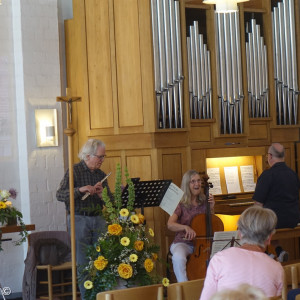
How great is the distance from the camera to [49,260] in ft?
25.5

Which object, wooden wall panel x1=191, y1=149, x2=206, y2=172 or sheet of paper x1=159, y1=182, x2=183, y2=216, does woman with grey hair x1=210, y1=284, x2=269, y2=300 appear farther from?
wooden wall panel x1=191, y1=149, x2=206, y2=172

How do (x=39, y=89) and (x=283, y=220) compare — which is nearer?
(x=283, y=220)

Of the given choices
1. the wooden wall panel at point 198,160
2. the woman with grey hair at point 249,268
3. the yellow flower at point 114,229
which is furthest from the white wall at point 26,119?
the woman with grey hair at point 249,268

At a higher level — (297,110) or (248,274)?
(297,110)

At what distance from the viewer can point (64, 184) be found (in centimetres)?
666

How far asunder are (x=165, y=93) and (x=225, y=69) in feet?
3.21

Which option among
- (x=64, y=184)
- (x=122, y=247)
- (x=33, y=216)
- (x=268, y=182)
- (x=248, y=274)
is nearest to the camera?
(x=248, y=274)

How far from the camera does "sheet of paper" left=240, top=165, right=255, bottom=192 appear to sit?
9.05m

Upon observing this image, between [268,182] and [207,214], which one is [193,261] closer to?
[207,214]

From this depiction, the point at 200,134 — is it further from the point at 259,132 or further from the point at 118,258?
the point at 118,258

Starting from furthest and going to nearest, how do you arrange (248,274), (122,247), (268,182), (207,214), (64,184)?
(268,182) < (207,214) < (64,184) < (122,247) < (248,274)

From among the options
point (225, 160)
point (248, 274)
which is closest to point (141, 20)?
point (225, 160)

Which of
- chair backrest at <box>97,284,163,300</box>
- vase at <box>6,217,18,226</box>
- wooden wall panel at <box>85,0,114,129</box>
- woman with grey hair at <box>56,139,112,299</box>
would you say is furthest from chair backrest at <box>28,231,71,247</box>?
chair backrest at <box>97,284,163,300</box>

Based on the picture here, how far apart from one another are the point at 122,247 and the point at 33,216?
3174 mm
